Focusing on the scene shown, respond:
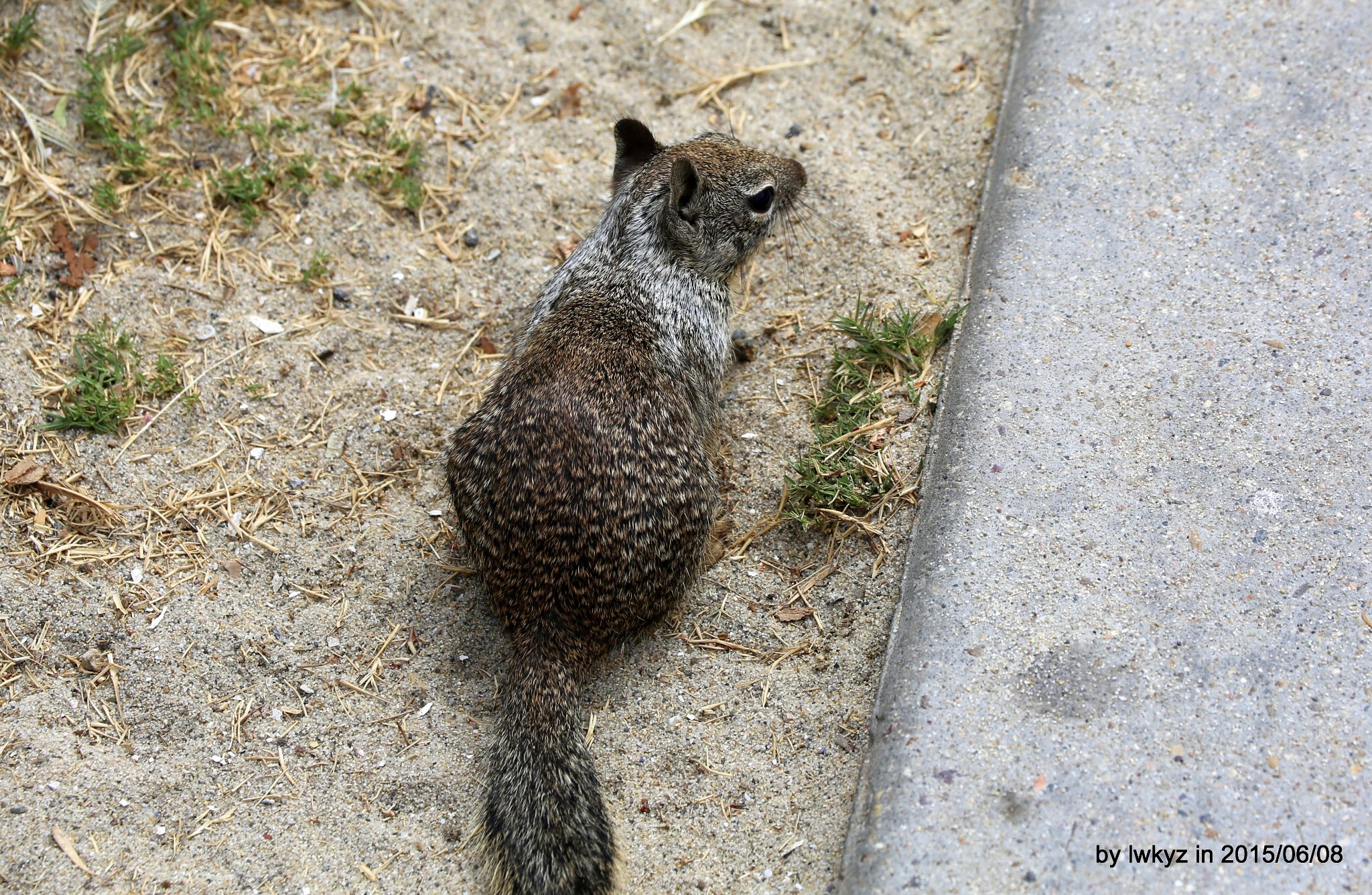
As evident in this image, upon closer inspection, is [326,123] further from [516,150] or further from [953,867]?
[953,867]

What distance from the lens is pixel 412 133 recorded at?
5.08 m

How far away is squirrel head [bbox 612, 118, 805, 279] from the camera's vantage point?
13.6 ft

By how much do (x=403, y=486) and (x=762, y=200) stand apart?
173 centimetres

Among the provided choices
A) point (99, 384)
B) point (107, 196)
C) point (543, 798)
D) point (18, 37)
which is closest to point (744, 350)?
point (543, 798)

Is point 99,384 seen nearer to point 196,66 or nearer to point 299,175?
point 299,175

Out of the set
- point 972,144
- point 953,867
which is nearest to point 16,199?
point 972,144

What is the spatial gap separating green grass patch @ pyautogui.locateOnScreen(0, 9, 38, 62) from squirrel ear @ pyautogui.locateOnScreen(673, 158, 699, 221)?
3.06 meters

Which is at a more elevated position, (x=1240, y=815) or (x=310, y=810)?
(x=1240, y=815)

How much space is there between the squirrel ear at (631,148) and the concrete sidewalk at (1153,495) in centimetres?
132

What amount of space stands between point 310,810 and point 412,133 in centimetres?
305

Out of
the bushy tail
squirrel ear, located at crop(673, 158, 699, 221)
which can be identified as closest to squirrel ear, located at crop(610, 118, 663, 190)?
squirrel ear, located at crop(673, 158, 699, 221)

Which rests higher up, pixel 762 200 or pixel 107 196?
pixel 762 200

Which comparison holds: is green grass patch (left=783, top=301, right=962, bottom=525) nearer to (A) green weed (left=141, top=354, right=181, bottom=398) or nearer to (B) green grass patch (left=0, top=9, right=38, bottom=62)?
(A) green weed (left=141, top=354, right=181, bottom=398)

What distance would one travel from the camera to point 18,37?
4836 mm
